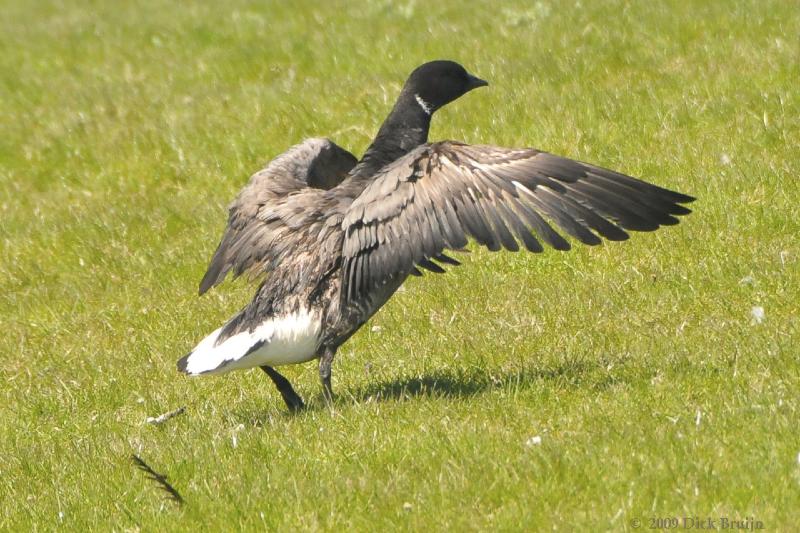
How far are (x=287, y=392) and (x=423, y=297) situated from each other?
215cm

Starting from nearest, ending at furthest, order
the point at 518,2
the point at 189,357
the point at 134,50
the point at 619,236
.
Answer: the point at 619,236, the point at 189,357, the point at 518,2, the point at 134,50

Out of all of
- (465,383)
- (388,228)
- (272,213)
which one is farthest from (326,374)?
(272,213)

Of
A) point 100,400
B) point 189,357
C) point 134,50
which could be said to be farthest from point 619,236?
point 134,50

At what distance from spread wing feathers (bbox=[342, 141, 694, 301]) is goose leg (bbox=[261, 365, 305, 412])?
85 cm

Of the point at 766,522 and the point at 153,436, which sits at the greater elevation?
the point at 766,522

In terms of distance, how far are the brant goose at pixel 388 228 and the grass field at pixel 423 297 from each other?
522 millimetres

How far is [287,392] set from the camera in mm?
8344

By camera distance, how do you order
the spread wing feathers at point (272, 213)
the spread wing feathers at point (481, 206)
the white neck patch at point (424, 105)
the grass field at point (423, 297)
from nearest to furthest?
1. the grass field at point (423, 297)
2. the spread wing feathers at point (481, 206)
3. the spread wing feathers at point (272, 213)
4. the white neck patch at point (424, 105)

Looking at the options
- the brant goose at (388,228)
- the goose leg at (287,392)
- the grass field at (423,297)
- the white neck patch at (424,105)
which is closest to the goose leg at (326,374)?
the brant goose at (388,228)

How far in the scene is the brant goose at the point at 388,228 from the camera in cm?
746

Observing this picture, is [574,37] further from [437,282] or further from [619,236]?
[619,236]

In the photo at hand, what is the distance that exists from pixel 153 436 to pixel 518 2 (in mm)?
10424

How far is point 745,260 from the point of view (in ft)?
30.9

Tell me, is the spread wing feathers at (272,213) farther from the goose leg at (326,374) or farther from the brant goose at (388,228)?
the goose leg at (326,374)
